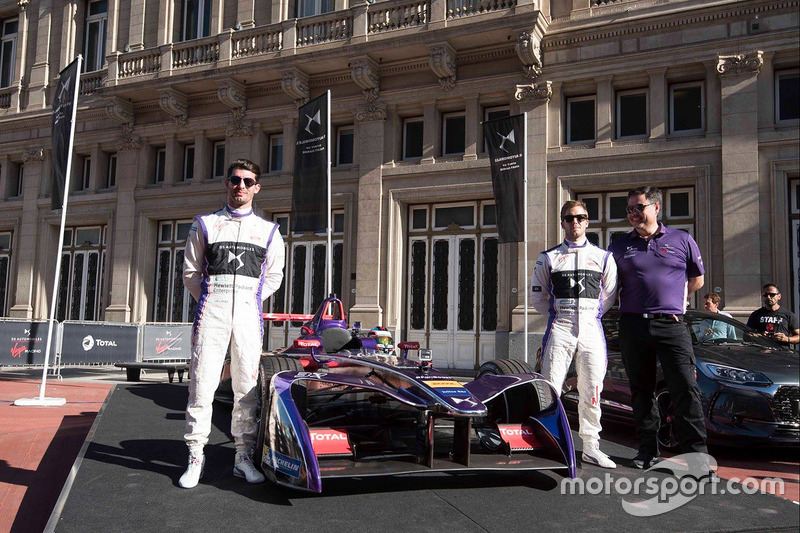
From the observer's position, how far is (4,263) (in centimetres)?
2120

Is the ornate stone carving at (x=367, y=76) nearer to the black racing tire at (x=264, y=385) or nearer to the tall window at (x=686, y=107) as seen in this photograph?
the tall window at (x=686, y=107)

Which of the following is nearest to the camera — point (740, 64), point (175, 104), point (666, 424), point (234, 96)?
point (666, 424)

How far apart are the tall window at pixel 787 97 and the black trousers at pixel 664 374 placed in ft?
32.7

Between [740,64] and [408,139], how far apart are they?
23.4ft

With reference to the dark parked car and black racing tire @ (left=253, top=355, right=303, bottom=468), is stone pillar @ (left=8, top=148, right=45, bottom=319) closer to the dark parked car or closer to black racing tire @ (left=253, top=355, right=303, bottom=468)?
black racing tire @ (left=253, top=355, right=303, bottom=468)

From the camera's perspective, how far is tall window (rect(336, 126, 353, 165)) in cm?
1679

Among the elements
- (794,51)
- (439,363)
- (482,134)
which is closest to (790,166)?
(794,51)

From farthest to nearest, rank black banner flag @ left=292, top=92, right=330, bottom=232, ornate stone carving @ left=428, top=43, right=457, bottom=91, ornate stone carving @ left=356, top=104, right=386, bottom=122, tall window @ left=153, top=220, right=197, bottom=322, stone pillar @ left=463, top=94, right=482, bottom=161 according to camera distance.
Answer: tall window @ left=153, top=220, right=197, bottom=322
ornate stone carving @ left=356, top=104, right=386, bottom=122
stone pillar @ left=463, top=94, right=482, bottom=161
ornate stone carving @ left=428, top=43, right=457, bottom=91
black banner flag @ left=292, top=92, right=330, bottom=232

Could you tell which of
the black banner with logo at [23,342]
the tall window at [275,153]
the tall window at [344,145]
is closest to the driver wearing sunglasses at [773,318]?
the tall window at [344,145]

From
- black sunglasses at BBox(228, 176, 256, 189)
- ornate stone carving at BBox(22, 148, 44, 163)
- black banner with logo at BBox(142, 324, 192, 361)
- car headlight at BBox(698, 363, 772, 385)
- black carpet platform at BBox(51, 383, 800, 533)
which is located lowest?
black carpet platform at BBox(51, 383, 800, 533)

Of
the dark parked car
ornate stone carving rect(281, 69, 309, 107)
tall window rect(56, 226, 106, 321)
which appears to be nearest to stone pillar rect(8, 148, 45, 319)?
tall window rect(56, 226, 106, 321)

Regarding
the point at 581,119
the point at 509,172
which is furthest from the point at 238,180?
the point at 581,119

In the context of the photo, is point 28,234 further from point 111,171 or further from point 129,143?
point 129,143

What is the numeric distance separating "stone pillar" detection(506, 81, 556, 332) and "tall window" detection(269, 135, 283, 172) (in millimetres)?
6371
